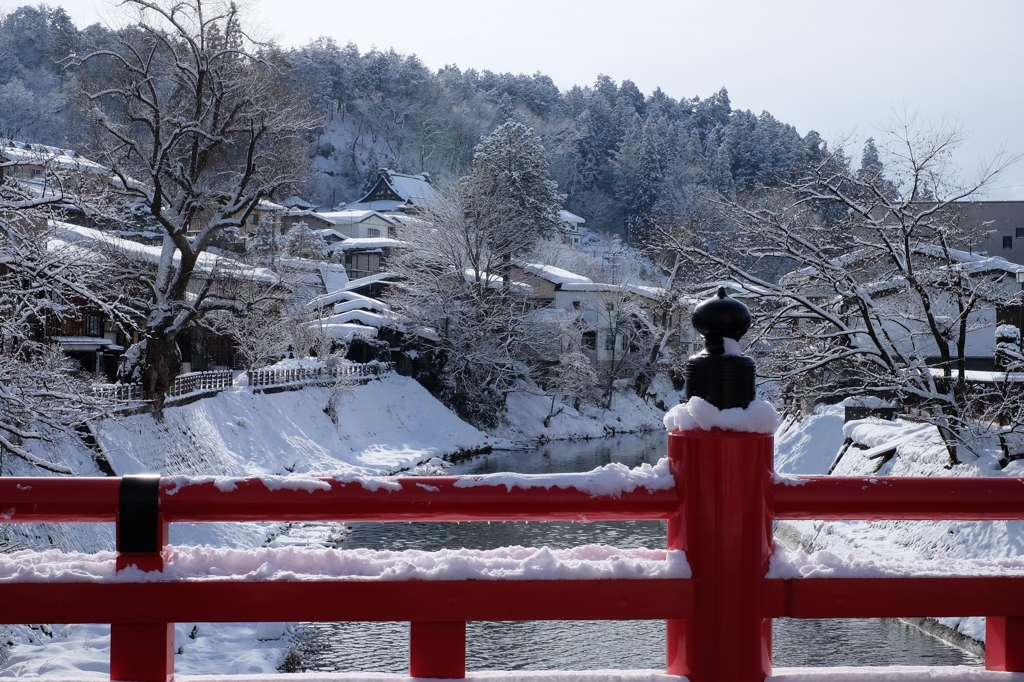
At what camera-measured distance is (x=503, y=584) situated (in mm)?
→ 2178

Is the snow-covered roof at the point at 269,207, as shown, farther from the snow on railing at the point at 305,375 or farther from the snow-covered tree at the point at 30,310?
the snow-covered tree at the point at 30,310

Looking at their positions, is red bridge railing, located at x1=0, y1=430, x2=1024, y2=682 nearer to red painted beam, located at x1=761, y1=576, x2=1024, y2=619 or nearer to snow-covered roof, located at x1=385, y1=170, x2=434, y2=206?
red painted beam, located at x1=761, y1=576, x2=1024, y2=619

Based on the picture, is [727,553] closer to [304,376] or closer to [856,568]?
[856,568]

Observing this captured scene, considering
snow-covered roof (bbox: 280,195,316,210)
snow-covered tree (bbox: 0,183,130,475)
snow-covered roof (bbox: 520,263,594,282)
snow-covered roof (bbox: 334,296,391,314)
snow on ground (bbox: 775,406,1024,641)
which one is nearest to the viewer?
snow-covered tree (bbox: 0,183,130,475)

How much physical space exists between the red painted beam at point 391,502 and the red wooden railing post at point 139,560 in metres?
0.04

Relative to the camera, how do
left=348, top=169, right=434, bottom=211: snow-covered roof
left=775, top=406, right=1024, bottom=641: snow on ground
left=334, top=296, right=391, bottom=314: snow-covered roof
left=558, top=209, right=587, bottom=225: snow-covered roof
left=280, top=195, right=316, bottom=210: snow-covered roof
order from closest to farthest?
left=775, top=406, right=1024, bottom=641: snow on ground, left=334, top=296, right=391, bottom=314: snow-covered roof, left=280, top=195, right=316, bottom=210: snow-covered roof, left=348, top=169, right=434, bottom=211: snow-covered roof, left=558, top=209, right=587, bottom=225: snow-covered roof

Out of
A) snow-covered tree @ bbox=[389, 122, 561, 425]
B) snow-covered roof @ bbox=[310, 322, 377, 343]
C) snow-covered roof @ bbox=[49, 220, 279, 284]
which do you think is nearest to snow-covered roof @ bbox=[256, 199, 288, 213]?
snow-covered tree @ bbox=[389, 122, 561, 425]

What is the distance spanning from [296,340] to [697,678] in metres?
31.5

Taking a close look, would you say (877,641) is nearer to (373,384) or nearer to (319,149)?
(373,384)

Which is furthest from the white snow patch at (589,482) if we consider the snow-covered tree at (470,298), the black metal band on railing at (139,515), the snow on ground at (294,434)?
the snow-covered tree at (470,298)

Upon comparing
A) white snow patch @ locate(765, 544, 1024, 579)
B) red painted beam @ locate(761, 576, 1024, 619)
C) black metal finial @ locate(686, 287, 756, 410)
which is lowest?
red painted beam @ locate(761, 576, 1024, 619)

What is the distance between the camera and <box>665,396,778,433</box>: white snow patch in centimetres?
216

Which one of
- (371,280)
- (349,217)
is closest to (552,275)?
(371,280)

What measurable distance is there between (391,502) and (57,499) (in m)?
0.82
